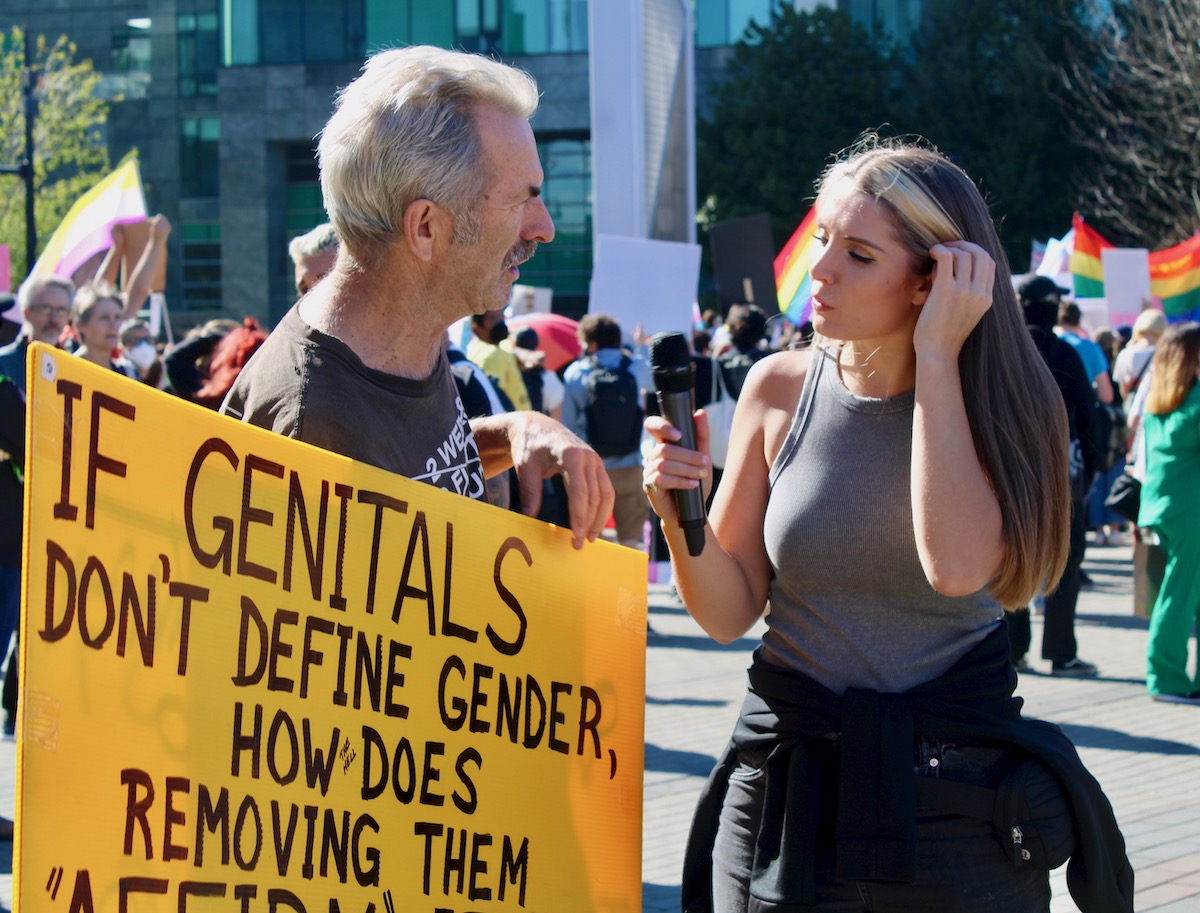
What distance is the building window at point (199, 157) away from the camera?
169ft

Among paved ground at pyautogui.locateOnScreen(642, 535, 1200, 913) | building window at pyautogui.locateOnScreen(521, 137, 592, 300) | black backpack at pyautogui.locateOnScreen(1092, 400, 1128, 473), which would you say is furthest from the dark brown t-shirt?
building window at pyautogui.locateOnScreen(521, 137, 592, 300)

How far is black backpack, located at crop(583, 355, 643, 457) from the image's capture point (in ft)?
36.3

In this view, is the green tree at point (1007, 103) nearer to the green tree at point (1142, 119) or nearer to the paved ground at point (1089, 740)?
the green tree at point (1142, 119)

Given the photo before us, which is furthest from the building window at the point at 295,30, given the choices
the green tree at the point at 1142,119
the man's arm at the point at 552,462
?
the man's arm at the point at 552,462

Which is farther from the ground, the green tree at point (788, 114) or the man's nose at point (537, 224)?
the green tree at point (788, 114)

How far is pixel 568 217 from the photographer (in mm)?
46312

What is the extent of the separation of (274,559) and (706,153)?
38152 mm

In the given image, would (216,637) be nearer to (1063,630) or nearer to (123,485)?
(123,485)

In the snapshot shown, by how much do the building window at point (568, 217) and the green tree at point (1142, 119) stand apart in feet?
47.7

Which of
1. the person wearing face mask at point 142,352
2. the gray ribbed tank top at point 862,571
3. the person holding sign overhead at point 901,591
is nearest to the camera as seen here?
the person holding sign overhead at point 901,591

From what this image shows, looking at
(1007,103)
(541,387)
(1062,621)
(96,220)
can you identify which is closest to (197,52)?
(1007,103)

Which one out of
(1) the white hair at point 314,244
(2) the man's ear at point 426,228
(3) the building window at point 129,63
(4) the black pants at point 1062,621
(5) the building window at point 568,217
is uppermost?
(3) the building window at point 129,63

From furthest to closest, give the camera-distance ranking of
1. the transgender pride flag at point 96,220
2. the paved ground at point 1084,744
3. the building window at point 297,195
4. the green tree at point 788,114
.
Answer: the building window at point 297,195 < the green tree at point 788,114 < the transgender pride flag at point 96,220 < the paved ground at point 1084,744

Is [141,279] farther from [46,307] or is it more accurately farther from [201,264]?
[201,264]
